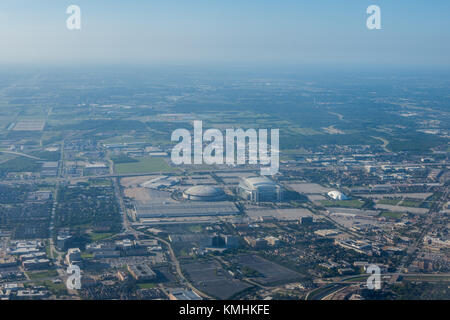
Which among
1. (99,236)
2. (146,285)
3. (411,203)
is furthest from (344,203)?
(146,285)

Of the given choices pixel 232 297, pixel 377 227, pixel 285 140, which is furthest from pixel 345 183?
pixel 232 297

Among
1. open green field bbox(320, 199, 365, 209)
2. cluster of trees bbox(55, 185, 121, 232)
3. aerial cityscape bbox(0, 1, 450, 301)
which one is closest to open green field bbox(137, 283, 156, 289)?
aerial cityscape bbox(0, 1, 450, 301)

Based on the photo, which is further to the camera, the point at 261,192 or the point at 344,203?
the point at 261,192

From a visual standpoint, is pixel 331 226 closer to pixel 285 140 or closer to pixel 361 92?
pixel 285 140

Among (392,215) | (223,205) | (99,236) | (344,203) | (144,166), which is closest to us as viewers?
(99,236)

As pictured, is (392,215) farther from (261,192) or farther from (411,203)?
(261,192)
